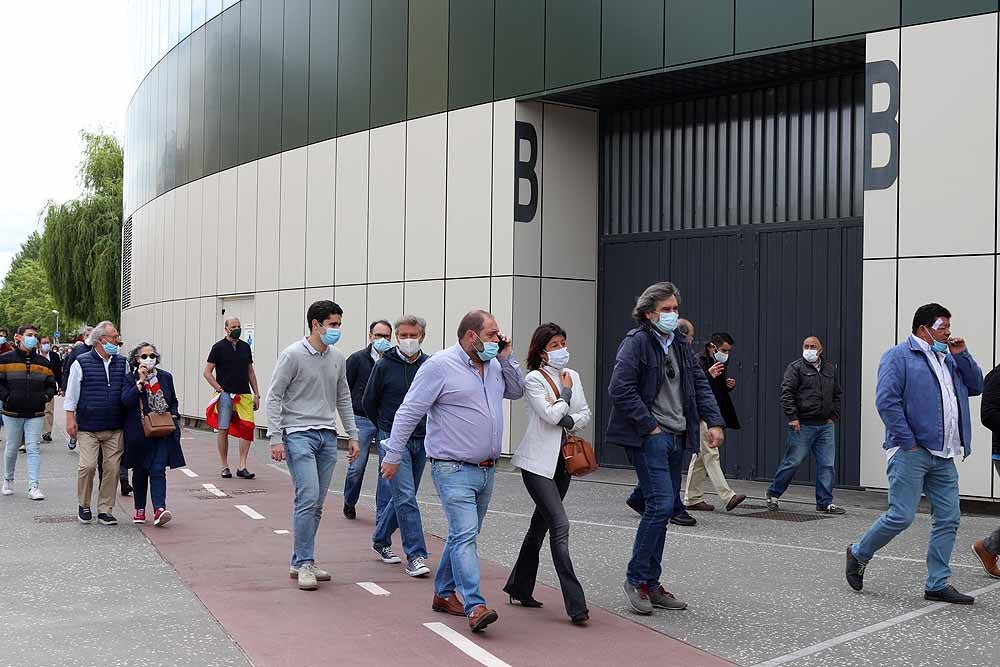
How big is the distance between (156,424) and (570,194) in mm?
7882

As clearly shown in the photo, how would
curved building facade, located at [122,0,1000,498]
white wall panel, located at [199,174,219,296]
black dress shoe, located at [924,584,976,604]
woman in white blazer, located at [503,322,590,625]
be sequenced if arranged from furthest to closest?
white wall panel, located at [199,174,219,296], curved building facade, located at [122,0,1000,498], black dress shoe, located at [924,584,976,604], woman in white blazer, located at [503,322,590,625]

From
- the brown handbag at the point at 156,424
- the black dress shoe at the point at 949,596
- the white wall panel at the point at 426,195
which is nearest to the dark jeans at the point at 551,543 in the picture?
the black dress shoe at the point at 949,596

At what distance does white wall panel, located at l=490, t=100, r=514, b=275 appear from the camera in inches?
620

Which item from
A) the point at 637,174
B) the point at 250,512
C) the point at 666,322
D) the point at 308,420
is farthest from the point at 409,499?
the point at 637,174

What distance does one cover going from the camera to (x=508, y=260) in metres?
15.7

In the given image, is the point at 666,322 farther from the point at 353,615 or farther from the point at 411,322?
the point at 353,615

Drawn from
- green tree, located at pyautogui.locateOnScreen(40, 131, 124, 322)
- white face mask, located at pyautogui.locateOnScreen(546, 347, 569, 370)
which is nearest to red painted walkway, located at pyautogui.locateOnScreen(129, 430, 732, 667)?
white face mask, located at pyautogui.locateOnScreen(546, 347, 569, 370)

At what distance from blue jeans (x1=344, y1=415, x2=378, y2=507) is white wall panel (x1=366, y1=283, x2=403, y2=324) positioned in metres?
7.23

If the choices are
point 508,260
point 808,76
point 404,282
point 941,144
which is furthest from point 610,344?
point 941,144

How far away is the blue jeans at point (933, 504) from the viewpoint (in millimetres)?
7324

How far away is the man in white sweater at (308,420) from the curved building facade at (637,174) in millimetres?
6657

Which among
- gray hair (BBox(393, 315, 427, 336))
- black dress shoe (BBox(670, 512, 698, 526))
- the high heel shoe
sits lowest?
black dress shoe (BBox(670, 512, 698, 526))

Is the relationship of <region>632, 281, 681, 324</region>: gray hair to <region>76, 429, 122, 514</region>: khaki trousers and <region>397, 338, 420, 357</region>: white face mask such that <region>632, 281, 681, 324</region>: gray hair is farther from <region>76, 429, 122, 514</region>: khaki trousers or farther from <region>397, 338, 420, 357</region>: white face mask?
<region>76, 429, 122, 514</region>: khaki trousers

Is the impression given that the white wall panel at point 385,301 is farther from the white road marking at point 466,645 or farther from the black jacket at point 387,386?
the white road marking at point 466,645
